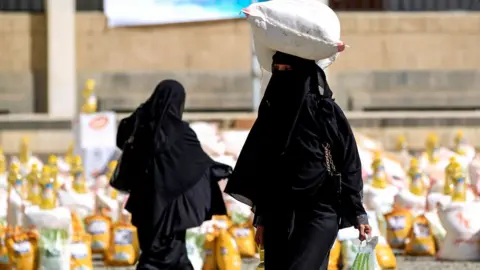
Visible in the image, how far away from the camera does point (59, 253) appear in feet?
32.3

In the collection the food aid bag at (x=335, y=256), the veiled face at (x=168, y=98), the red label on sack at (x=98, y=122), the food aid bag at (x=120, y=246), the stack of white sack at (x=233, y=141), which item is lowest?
the food aid bag at (x=120, y=246)

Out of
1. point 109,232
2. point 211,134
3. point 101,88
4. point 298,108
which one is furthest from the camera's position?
point 101,88

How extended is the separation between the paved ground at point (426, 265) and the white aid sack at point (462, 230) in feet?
0.30

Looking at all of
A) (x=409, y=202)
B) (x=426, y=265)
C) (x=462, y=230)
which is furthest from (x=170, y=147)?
(x=409, y=202)

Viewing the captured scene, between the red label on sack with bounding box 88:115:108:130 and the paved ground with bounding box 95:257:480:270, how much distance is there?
3971 mm

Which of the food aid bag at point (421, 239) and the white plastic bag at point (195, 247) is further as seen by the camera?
the food aid bag at point (421, 239)

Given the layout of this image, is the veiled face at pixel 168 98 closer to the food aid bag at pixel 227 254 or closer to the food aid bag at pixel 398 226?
the food aid bag at pixel 227 254

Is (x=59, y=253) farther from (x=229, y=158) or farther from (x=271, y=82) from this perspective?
(x=271, y=82)

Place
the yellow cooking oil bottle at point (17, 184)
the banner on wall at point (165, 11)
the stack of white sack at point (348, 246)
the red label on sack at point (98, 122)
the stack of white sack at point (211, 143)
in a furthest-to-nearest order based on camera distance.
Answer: the banner on wall at point (165, 11) < the red label on sack at point (98, 122) < the stack of white sack at point (211, 143) < the yellow cooking oil bottle at point (17, 184) < the stack of white sack at point (348, 246)

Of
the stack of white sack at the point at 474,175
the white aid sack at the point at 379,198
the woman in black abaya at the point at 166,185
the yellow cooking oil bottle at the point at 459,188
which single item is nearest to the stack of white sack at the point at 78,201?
the white aid sack at the point at 379,198

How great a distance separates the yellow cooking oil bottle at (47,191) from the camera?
10.3 meters

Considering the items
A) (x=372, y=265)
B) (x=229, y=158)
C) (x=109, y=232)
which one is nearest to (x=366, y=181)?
(x=229, y=158)

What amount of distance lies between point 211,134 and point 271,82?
7.01 m

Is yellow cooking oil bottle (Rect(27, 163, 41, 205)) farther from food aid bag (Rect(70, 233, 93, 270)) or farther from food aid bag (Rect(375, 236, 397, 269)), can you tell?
food aid bag (Rect(375, 236, 397, 269))
